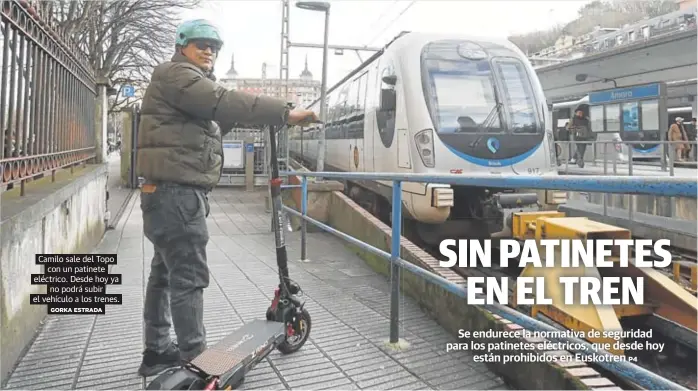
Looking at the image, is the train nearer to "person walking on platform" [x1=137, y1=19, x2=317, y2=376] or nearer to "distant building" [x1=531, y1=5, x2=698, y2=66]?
"person walking on platform" [x1=137, y1=19, x2=317, y2=376]

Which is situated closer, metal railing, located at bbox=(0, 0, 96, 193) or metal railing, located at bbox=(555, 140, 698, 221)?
metal railing, located at bbox=(0, 0, 96, 193)

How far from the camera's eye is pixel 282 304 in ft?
10.4

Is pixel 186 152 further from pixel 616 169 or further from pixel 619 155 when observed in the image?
pixel 619 155

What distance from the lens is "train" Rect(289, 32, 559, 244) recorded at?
7.34m

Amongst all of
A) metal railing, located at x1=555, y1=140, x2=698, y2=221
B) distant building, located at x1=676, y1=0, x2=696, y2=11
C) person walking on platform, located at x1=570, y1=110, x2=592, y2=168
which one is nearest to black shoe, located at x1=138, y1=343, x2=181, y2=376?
metal railing, located at x1=555, y1=140, x2=698, y2=221

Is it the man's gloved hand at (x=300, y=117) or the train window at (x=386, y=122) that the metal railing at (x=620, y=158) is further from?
the man's gloved hand at (x=300, y=117)

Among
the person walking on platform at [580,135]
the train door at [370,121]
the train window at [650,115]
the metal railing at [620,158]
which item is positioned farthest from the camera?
the train window at [650,115]

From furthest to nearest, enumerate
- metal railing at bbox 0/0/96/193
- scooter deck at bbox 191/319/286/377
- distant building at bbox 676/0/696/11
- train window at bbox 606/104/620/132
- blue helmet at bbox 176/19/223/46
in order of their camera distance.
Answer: train window at bbox 606/104/620/132, distant building at bbox 676/0/696/11, metal railing at bbox 0/0/96/193, blue helmet at bbox 176/19/223/46, scooter deck at bbox 191/319/286/377

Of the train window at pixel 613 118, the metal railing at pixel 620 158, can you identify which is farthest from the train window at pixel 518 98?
the train window at pixel 613 118

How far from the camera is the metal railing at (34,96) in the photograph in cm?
351

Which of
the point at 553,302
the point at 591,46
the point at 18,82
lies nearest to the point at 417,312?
the point at 553,302

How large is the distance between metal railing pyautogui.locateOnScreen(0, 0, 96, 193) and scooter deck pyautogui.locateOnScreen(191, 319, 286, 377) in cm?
181

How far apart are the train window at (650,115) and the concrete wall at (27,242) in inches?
651

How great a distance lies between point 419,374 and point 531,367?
61cm
